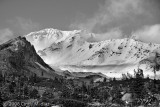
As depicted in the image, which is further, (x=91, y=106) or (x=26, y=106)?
(x=91, y=106)

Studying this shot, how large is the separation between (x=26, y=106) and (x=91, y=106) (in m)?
37.8

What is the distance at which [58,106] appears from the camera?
183m

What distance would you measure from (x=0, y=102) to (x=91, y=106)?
69.4 metres

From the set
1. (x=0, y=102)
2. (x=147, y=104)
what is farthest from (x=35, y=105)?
(x=147, y=104)

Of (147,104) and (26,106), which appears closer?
(26,106)

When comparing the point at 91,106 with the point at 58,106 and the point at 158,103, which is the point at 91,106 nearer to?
the point at 58,106

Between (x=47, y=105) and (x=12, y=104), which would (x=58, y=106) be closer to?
(x=47, y=105)

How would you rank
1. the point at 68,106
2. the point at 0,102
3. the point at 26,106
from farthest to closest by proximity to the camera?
the point at 68,106, the point at 26,106, the point at 0,102

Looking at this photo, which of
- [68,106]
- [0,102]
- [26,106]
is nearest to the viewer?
[0,102]

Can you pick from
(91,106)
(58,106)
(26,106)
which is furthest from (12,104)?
(91,106)

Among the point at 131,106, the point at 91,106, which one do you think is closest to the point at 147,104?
the point at 131,106

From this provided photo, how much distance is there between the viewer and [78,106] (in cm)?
19700

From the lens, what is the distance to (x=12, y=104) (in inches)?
7347

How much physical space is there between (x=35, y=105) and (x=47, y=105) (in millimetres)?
6810
